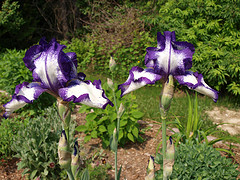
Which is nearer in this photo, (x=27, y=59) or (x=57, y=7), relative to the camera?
(x=27, y=59)

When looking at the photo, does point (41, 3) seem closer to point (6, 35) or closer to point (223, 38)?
point (6, 35)

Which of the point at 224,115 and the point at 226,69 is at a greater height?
the point at 226,69

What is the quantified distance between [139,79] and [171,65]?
15 cm

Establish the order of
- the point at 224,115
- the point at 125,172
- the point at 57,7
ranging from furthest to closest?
1. the point at 57,7
2. the point at 224,115
3. the point at 125,172

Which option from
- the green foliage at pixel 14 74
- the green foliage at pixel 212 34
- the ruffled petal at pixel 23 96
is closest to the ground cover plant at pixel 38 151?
the green foliage at pixel 14 74

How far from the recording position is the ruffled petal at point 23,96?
94 cm

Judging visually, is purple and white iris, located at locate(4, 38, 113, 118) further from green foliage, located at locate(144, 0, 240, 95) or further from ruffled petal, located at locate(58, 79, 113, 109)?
green foliage, located at locate(144, 0, 240, 95)

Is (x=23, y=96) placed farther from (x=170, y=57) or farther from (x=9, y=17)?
(x=9, y=17)

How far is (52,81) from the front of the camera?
952 mm

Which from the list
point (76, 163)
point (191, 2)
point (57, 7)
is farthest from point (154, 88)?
point (57, 7)

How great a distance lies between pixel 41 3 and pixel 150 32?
5.83m

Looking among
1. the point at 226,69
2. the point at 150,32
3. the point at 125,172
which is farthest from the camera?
the point at 150,32

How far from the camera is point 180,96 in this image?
5223mm

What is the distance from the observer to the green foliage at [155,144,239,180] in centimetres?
178
